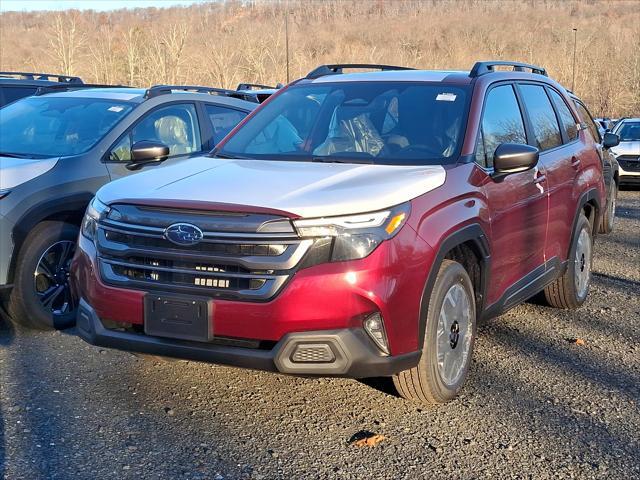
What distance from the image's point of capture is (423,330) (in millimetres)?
3805

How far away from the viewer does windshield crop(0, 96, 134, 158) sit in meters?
6.16

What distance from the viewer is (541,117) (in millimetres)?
5719

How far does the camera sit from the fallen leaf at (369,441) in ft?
12.4

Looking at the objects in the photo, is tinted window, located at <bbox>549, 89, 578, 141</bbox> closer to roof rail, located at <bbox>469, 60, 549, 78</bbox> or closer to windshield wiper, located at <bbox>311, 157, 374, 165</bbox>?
roof rail, located at <bbox>469, 60, 549, 78</bbox>

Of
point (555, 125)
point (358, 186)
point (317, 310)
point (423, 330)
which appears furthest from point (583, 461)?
point (555, 125)

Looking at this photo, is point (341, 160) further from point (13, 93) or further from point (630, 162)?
point (630, 162)

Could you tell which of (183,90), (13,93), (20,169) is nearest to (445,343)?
(20,169)

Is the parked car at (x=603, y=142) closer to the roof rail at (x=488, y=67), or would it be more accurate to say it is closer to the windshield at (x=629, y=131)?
the roof rail at (x=488, y=67)

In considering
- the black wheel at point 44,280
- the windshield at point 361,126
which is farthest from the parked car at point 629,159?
the black wheel at point 44,280

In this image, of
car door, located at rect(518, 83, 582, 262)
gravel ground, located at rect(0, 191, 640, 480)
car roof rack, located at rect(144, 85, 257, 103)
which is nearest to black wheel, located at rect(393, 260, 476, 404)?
gravel ground, located at rect(0, 191, 640, 480)

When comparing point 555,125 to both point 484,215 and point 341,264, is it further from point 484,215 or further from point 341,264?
point 341,264

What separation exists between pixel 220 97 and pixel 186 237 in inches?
156

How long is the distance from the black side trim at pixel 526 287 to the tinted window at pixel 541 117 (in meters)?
0.85

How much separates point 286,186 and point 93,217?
1075 millimetres
